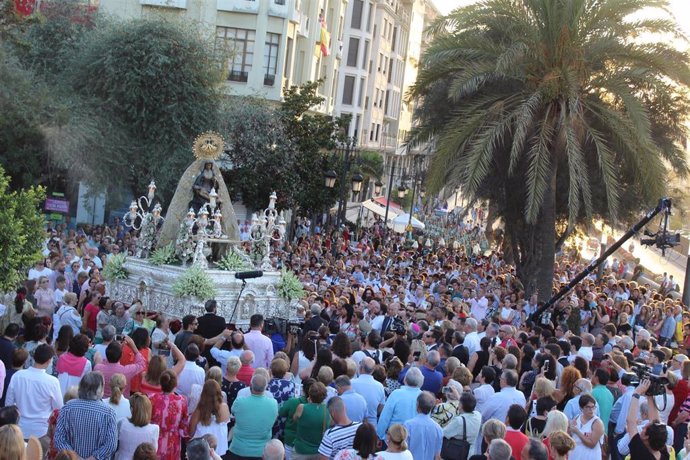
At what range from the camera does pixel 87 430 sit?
8656 millimetres

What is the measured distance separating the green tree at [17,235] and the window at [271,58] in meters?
26.2

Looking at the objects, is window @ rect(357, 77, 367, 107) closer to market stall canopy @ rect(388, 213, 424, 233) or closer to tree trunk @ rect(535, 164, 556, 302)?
market stall canopy @ rect(388, 213, 424, 233)

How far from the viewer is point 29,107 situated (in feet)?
100

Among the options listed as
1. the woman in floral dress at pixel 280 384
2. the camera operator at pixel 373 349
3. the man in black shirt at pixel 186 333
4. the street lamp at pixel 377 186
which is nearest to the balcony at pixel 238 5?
the street lamp at pixel 377 186

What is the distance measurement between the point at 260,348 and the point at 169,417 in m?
3.62

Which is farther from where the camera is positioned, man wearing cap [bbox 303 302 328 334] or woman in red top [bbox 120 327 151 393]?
man wearing cap [bbox 303 302 328 334]

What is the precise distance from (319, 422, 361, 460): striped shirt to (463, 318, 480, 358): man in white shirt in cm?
548

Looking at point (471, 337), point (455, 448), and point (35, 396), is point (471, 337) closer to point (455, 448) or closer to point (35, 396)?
point (455, 448)

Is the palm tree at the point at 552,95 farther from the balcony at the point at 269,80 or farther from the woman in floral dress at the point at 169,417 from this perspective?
the balcony at the point at 269,80

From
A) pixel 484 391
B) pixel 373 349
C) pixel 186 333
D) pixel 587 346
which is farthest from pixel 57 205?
pixel 484 391

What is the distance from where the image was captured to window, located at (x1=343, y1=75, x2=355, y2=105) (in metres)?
65.9

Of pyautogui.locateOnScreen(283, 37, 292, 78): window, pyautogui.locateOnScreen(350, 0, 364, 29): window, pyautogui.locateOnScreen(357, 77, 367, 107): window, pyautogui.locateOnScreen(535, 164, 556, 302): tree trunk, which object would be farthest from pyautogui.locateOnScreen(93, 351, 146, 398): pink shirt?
pyautogui.locateOnScreen(357, 77, 367, 107): window

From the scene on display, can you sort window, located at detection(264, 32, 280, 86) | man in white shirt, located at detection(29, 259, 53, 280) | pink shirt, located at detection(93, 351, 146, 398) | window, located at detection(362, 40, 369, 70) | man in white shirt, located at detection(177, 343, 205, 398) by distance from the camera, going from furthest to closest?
window, located at detection(362, 40, 369, 70), window, located at detection(264, 32, 280, 86), man in white shirt, located at detection(29, 259, 53, 280), man in white shirt, located at detection(177, 343, 205, 398), pink shirt, located at detection(93, 351, 146, 398)

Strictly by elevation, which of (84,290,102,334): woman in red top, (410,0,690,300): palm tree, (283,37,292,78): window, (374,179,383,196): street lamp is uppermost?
(283,37,292,78): window
